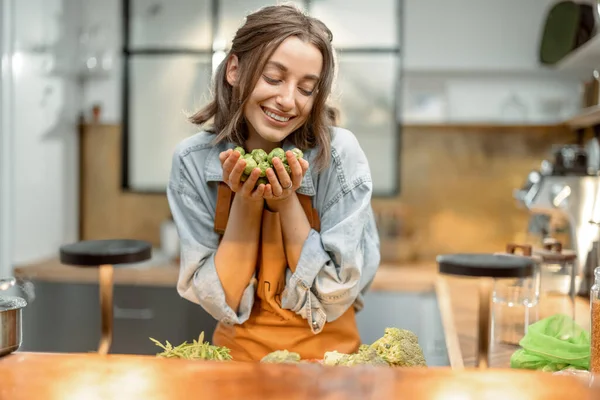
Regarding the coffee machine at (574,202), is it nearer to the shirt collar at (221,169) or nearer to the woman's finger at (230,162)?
the shirt collar at (221,169)

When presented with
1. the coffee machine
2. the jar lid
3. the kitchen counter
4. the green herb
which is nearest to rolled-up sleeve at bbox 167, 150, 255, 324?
the green herb

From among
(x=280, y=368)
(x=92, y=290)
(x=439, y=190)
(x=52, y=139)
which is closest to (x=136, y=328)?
(x=92, y=290)

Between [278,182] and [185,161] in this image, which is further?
[185,161]

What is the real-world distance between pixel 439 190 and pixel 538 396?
2920 mm

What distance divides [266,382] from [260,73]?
2.45 ft

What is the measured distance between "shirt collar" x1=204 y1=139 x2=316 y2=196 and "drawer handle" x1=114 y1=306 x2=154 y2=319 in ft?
5.84

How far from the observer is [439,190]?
338cm

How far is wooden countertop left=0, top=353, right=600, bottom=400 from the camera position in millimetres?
516

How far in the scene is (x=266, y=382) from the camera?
1.75 ft

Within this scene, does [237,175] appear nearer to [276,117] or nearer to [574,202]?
[276,117]

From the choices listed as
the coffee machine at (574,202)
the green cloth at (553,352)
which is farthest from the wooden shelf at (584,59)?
the green cloth at (553,352)

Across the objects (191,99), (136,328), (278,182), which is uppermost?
(191,99)

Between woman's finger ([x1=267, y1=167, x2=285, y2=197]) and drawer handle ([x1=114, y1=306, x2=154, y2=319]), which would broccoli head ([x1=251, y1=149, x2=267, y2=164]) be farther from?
drawer handle ([x1=114, y1=306, x2=154, y2=319])

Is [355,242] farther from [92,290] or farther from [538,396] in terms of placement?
[92,290]
